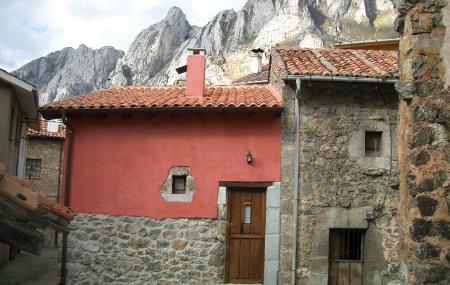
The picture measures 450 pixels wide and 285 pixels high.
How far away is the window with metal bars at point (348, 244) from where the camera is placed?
30.1ft

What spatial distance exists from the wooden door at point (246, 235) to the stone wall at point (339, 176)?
0.49 meters

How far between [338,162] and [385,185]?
1012 millimetres

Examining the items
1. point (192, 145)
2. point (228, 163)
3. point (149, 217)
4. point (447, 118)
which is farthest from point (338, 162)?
point (447, 118)

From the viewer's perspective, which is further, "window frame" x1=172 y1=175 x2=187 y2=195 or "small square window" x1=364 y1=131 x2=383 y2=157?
"window frame" x1=172 y1=175 x2=187 y2=195

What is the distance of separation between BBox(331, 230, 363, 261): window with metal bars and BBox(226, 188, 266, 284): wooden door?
1431 mm

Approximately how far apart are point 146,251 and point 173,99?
3065 mm

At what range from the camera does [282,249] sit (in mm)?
8945

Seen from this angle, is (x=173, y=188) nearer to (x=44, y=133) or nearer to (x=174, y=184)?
(x=174, y=184)

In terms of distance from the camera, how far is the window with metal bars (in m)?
9.17

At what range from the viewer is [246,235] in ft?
30.4

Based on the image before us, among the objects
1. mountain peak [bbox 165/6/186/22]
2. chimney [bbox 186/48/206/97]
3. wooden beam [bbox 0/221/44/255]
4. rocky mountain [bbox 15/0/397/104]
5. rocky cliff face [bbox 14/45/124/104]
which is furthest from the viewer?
mountain peak [bbox 165/6/186/22]

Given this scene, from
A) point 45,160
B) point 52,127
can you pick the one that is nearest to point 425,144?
point 45,160

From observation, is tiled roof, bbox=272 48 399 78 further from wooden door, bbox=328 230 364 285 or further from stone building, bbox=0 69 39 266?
stone building, bbox=0 69 39 266

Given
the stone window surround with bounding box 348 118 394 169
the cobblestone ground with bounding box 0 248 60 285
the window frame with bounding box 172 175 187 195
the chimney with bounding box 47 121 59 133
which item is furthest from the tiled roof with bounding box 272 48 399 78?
the chimney with bounding box 47 121 59 133
